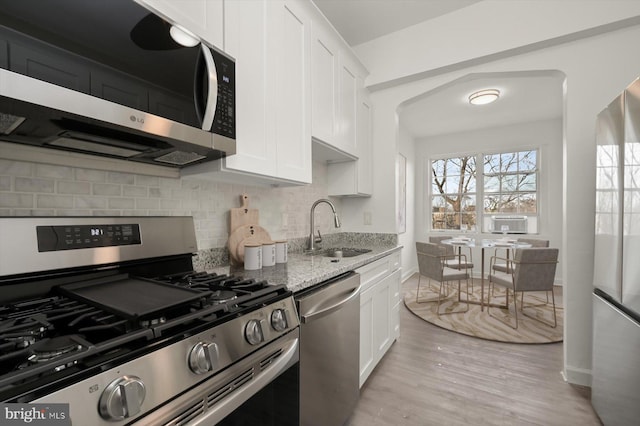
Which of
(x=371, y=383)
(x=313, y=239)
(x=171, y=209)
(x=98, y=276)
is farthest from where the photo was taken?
(x=313, y=239)

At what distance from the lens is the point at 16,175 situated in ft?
3.01

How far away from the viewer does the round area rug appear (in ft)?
9.15

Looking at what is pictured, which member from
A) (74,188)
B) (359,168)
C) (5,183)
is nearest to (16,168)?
(5,183)

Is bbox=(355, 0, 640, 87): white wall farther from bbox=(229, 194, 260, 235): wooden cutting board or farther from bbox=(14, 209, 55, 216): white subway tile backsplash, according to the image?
bbox=(14, 209, 55, 216): white subway tile backsplash

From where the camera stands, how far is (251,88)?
1376mm

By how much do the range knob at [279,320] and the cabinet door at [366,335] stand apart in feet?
3.03

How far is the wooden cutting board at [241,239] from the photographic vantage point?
1.57 meters

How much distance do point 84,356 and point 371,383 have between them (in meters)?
1.95

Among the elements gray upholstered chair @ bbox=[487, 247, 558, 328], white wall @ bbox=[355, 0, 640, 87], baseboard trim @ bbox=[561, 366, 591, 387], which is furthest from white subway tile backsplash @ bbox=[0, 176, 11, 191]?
gray upholstered chair @ bbox=[487, 247, 558, 328]

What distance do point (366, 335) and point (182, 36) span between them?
1912mm

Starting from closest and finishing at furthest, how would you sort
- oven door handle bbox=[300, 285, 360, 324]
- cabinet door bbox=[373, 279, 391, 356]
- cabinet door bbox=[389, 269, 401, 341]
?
oven door handle bbox=[300, 285, 360, 324], cabinet door bbox=[373, 279, 391, 356], cabinet door bbox=[389, 269, 401, 341]

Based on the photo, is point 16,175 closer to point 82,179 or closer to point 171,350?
point 82,179

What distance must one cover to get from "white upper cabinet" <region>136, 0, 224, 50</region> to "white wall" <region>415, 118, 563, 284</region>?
525cm

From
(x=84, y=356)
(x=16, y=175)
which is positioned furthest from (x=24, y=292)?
(x=84, y=356)
